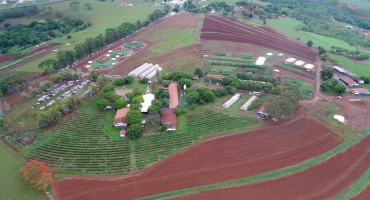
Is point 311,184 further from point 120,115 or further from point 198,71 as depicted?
point 198,71

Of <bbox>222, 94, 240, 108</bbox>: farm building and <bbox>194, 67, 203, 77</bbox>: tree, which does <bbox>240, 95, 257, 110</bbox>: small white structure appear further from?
<bbox>194, 67, 203, 77</bbox>: tree

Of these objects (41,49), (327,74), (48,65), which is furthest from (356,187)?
(41,49)

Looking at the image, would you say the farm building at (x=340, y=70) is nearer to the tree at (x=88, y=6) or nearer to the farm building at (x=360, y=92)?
the farm building at (x=360, y=92)

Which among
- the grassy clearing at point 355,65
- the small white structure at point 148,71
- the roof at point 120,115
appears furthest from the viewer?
the grassy clearing at point 355,65

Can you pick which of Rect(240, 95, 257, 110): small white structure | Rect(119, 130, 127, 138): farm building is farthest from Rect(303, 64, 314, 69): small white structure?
Rect(119, 130, 127, 138): farm building

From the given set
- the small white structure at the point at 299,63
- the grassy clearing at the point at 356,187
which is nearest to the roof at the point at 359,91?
the small white structure at the point at 299,63

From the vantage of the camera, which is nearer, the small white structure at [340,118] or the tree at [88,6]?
the small white structure at [340,118]
